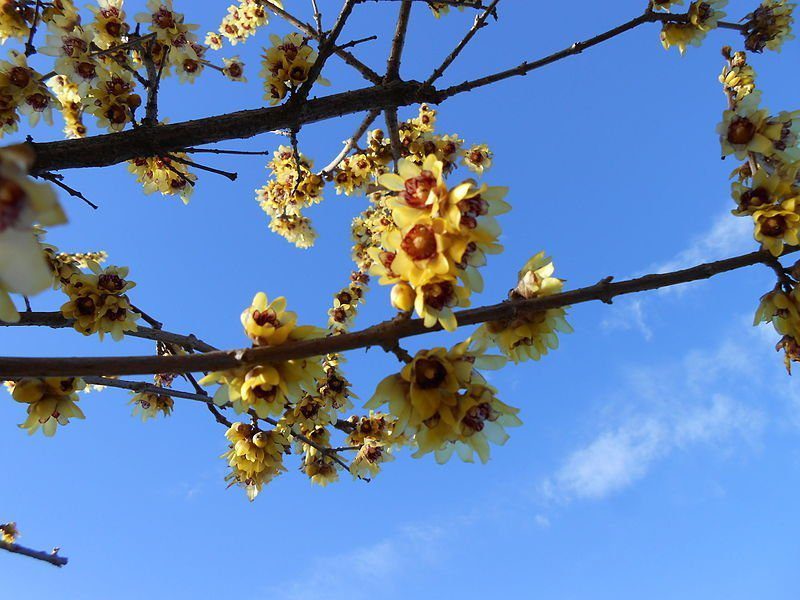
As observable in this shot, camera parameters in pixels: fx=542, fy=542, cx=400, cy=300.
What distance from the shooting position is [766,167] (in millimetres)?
2465

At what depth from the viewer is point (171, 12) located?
13.8ft

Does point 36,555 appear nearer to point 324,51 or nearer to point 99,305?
point 99,305

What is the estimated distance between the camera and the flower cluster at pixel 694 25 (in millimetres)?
4121

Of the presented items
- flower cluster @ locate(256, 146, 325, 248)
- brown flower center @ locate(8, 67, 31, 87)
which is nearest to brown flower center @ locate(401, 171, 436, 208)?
→ brown flower center @ locate(8, 67, 31, 87)

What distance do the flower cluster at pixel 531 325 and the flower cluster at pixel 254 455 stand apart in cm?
216

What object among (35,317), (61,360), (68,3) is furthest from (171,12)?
(61,360)

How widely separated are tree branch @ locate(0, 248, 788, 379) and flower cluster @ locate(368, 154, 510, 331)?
0.12 metres

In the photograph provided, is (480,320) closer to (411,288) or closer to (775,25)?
(411,288)

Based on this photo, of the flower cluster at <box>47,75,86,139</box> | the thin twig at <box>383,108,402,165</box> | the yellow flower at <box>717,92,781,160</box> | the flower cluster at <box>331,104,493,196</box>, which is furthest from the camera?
the flower cluster at <box>331,104,493,196</box>

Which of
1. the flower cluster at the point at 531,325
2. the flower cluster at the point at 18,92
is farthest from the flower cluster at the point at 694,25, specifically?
the flower cluster at the point at 18,92

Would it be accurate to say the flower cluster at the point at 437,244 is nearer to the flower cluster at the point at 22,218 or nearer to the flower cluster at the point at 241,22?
the flower cluster at the point at 22,218

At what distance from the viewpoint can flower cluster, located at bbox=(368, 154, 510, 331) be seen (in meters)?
1.70

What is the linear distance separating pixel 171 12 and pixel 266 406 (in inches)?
146

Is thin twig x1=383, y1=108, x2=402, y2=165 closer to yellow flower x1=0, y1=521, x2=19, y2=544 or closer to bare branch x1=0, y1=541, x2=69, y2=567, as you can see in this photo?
bare branch x1=0, y1=541, x2=69, y2=567
